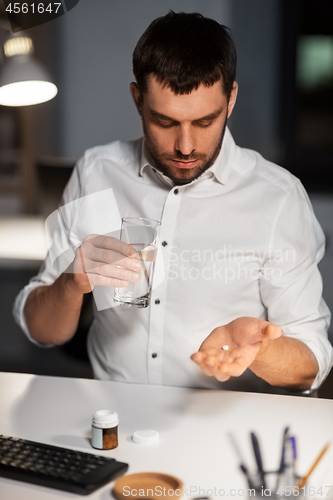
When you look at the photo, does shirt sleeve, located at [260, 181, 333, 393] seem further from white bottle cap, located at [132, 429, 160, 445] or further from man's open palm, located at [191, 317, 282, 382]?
white bottle cap, located at [132, 429, 160, 445]

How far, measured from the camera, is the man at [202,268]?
0.90 metres

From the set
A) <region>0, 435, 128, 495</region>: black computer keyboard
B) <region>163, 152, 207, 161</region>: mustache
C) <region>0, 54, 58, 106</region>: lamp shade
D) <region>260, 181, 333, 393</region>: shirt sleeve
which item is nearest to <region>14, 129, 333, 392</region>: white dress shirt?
<region>260, 181, 333, 393</region>: shirt sleeve

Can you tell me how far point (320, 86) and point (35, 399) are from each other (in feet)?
2.32

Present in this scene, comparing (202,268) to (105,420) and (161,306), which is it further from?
(105,420)

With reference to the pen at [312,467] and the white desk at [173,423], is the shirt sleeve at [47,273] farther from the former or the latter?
the pen at [312,467]

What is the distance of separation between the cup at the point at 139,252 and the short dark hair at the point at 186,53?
20 cm

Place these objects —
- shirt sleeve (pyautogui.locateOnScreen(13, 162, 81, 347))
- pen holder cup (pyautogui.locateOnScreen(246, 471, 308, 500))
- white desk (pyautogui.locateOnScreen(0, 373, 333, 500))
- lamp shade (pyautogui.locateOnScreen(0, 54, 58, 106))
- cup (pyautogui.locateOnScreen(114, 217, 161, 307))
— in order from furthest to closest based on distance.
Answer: shirt sleeve (pyautogui.locateOnScreen(13, 162, 81, 347)), lamp shade (pyautogui.locateOnScreen(0, 54, 58, 106)), cup (pyautogui.locateOnScreen(114, 217, 161, 307)), white desk (pyautogui.locateOnScreen(0, 373, 333, 500)), pen holder cup (pyautogui.locateOnScreen(246, 471, 308, 500))

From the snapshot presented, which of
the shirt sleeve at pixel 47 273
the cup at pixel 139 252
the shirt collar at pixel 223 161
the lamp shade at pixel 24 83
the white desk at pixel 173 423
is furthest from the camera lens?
the shirt sleeve at pixel 47 273

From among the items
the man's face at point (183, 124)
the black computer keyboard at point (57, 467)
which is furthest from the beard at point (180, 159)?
the black computer keyboard at point (57, 467)

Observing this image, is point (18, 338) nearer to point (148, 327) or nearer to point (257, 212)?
point (148, 327)

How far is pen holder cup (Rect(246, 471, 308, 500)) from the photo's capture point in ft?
Answer: 1.56

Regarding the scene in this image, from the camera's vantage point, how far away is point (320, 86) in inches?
36.5

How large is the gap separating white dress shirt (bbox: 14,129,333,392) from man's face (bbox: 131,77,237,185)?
100 mm

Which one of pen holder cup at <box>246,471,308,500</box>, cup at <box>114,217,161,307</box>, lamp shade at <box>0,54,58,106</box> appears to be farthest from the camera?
lamp shade at <box>0,54,58,106</box>
